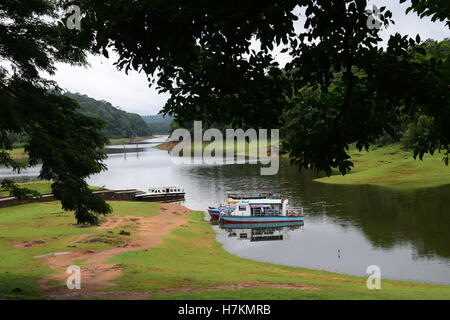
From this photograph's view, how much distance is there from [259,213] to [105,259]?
18305mm

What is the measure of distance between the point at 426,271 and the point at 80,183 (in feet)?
60.7

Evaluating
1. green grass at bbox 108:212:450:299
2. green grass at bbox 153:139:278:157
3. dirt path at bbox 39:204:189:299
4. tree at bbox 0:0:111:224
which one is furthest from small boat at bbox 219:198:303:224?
green grass at bbox 153:139:278:157

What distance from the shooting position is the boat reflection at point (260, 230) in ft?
107

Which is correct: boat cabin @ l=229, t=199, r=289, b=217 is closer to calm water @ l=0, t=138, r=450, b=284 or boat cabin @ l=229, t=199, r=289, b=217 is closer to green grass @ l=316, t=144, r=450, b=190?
calm water @ l=0, t=138, r=450, b=284

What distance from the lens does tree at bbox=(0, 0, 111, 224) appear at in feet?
45.6

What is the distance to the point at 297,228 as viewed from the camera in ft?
113

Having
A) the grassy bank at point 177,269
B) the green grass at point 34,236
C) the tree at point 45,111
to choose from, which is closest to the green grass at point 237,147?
the green grass at point 34,236

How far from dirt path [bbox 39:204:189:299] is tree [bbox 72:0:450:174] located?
7.54 m

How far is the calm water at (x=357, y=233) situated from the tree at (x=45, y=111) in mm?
14752

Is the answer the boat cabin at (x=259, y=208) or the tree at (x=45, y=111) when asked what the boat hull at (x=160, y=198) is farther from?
the tree at (x=45, y=111)

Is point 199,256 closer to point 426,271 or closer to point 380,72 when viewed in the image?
point 426,271

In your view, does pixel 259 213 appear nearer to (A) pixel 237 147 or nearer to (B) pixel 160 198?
(B) pixel 160 198

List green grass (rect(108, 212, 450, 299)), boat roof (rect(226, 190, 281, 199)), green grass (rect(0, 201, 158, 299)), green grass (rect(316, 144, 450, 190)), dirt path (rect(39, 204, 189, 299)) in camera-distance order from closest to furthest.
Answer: dirt path (rect(39, 204, 189, 299)) < green grass (rect(108, 212, 450, 299)) < green grass (rect(0, 201, 158, 299)) < boat roof (rect(226, 190, 281, 199)) < green grass (rect(316, 144, 450, 190))

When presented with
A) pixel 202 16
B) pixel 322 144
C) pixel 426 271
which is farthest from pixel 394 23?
pixel 426 271
